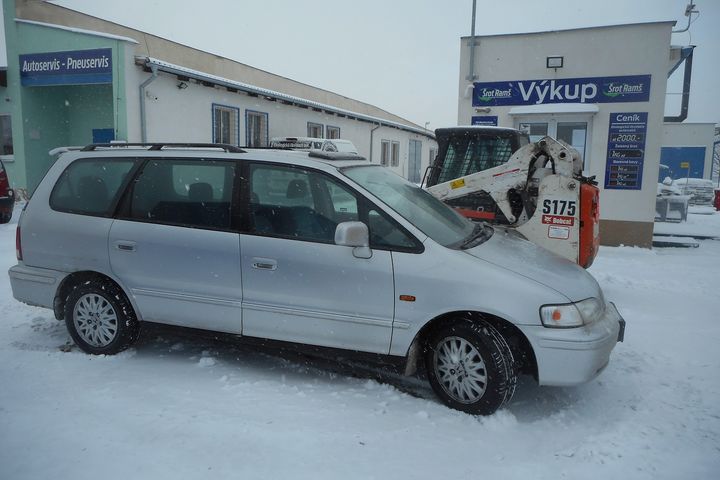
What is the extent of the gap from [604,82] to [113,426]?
418 inches

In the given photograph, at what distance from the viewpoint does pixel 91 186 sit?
4574mm

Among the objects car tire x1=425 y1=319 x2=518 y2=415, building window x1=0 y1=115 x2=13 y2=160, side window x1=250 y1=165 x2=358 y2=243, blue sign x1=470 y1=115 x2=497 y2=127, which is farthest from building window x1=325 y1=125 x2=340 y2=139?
car tire x1=425 y1=319 x2=518 y2=415

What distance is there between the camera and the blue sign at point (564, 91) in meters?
10.5

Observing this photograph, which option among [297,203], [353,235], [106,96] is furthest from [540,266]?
[106,96]

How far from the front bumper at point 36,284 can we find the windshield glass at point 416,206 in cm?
267

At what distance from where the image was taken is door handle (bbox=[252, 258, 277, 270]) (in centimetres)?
390

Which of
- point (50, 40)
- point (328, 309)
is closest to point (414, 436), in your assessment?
point (328, 309)

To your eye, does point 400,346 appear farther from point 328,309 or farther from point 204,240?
point 204,240

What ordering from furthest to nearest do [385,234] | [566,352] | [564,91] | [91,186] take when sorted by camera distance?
[564,91], [91,186], [385,234], [566,352]

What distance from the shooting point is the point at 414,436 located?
11.0ft

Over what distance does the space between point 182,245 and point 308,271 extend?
3.51 ft

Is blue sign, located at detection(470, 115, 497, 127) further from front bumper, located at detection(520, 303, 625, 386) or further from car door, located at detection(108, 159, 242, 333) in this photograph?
front bumper, located at detection(520, 303, 625, 386)

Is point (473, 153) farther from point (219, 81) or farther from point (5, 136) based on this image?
point (5, 136)

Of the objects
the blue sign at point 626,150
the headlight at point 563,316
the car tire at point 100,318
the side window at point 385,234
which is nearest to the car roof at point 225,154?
the side window at point 385,234
